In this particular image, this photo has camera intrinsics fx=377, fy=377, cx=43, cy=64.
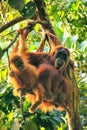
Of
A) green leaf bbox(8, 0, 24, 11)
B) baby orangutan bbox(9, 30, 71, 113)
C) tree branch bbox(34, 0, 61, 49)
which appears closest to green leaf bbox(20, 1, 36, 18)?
green leaf bbox(8, 0, 24, 11)

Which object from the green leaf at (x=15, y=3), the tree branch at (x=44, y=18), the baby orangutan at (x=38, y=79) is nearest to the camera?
the green leaf at (x=15, y=3)

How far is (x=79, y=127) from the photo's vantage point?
90.0 inches

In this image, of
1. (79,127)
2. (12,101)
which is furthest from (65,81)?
(79,127)

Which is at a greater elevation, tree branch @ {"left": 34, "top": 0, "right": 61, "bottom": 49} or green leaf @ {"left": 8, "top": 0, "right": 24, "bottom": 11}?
tree branch @ {"left": 34, "top": 0, "right": 61, "bottom": 49}

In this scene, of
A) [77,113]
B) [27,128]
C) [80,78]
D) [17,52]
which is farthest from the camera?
[80,78]

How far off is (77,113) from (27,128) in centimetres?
57

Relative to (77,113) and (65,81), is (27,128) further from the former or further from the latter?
(65,81)

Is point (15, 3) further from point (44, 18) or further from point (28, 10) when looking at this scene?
point (44, 18)

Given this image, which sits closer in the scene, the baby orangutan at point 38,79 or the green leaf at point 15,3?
the green leaf at point 15,3

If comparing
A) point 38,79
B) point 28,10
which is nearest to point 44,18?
point 28,10

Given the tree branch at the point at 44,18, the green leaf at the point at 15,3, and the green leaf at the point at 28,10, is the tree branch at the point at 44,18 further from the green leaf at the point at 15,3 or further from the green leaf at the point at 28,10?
the green leaf at the point at 15,3

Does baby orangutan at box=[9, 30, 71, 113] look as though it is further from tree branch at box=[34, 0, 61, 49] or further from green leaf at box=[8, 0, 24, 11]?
green leaf at box=[8, 0, 24, 11]

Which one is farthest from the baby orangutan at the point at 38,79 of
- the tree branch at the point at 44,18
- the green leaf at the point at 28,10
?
the green leaf at the point at 28,10

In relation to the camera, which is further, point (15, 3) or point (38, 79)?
point (38, 79)
